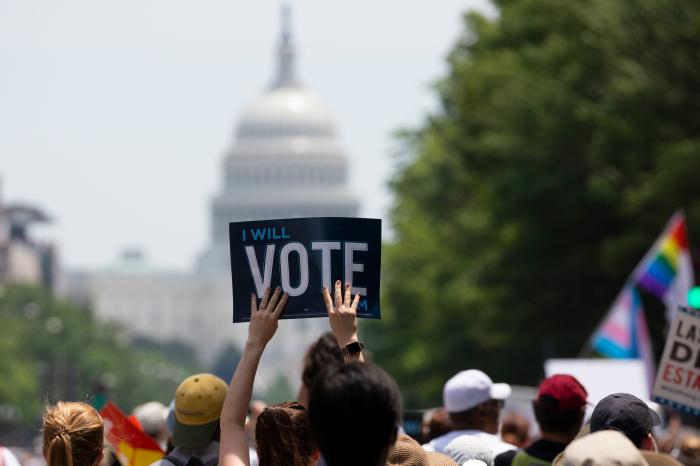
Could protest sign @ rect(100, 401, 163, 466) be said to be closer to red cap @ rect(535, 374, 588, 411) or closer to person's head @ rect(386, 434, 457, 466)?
red cap @ rect(535, 374, 588, 411)

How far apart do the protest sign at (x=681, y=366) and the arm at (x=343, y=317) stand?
2895 millimetres

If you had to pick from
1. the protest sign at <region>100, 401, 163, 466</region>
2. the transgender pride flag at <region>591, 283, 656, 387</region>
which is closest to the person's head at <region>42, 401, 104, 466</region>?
the protest sign at <region>100, 401, 163, 466</region>

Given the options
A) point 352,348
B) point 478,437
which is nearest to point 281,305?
point 352,348

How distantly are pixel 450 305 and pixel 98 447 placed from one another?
135 ft

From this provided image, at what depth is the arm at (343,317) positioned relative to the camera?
7.05m

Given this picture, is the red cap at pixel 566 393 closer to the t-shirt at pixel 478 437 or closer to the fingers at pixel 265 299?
the t-shirt at pixel 478 437

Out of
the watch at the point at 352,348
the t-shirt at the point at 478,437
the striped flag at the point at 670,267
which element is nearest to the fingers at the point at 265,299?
the watch at the point at 352,348

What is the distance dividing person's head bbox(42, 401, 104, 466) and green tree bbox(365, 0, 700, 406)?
24.9 metres

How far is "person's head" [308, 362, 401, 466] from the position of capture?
6004 mm

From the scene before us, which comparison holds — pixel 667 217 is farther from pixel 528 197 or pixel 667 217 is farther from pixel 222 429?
pixel 222 429

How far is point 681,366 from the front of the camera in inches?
389

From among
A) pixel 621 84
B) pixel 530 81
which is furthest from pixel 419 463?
pixel 530 81

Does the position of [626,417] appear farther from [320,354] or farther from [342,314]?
[320,354]

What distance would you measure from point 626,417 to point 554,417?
1.13 meters
